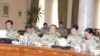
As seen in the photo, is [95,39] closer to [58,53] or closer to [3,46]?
[58,53]

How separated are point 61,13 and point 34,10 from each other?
4.26ft

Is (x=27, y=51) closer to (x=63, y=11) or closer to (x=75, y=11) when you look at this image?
(x=75, y=11)

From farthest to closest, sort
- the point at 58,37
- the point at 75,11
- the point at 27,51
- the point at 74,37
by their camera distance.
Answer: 1. the point at 75,11
2. the point at 58,37
3. the point at 74,37
4. the point at 27,51

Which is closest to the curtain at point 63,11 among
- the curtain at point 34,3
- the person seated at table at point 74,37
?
the curtain at point 34,3

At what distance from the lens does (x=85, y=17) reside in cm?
984

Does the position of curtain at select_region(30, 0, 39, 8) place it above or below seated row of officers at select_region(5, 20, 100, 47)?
above

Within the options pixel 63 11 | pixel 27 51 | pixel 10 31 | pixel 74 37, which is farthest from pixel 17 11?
pixel 27 51

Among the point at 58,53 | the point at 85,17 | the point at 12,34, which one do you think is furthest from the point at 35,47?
the point at 85,17

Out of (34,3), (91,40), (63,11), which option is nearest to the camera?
(91,40)

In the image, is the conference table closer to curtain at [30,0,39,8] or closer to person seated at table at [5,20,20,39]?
person seated at table at [5,20,20,39]

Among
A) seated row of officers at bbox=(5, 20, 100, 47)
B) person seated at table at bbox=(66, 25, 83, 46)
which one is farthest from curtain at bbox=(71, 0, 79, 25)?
person seated at table at bbox=(66, 25, 83, 46)

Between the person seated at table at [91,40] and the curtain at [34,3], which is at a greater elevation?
the curtain at [34,3]

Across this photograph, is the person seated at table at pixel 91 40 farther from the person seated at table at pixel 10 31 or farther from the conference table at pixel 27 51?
the person seated at table at pixel 10 31

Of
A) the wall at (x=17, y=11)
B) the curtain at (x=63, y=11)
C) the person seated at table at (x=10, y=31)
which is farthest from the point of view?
the wall at (x=17, y=11)
